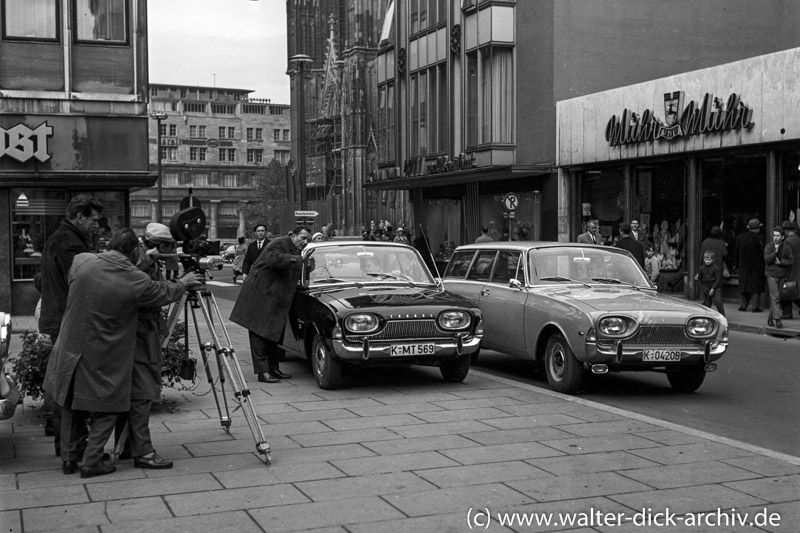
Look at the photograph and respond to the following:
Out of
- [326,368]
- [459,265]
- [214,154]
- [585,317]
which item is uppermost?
[214,154]

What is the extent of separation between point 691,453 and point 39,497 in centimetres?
439

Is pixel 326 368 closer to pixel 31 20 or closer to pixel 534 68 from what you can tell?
pixel 31 20

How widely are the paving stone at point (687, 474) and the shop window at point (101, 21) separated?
57.9ft

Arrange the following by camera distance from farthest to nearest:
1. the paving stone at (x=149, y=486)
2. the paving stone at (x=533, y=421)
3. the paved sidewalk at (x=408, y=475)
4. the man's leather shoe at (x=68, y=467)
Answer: the paving stone at (x=533, y=421) < the man's leather shoe at (x=68, y=467) < the paving stone at (x=149, y=486) < the paved sidewalk at (x=408, y=475)

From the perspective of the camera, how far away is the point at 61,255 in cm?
742

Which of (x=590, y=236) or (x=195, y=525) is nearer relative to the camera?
(x=195, y=525)

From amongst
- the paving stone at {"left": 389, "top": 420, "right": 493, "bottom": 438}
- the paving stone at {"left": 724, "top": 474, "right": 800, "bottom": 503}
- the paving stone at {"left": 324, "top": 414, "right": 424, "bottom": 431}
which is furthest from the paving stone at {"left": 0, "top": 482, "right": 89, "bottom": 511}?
the paving stone at {"left": 724, "top": 474, "right": 800, "bottom": 503}

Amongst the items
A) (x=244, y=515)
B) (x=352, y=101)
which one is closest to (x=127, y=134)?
(x=244, y=515)

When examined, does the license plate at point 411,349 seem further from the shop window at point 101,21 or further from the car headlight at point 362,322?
the shop window at point 101,21

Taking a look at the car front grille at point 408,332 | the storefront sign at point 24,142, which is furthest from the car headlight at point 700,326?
the storefront sign at point 24,142

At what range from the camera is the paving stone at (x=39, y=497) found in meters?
5.98

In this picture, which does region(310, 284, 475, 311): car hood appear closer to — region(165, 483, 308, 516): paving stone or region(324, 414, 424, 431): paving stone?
region(324, 414, 424, 431): paving stone

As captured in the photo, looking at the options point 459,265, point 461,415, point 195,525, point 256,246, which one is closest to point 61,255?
point 195,525

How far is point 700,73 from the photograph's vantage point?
2359 cm
